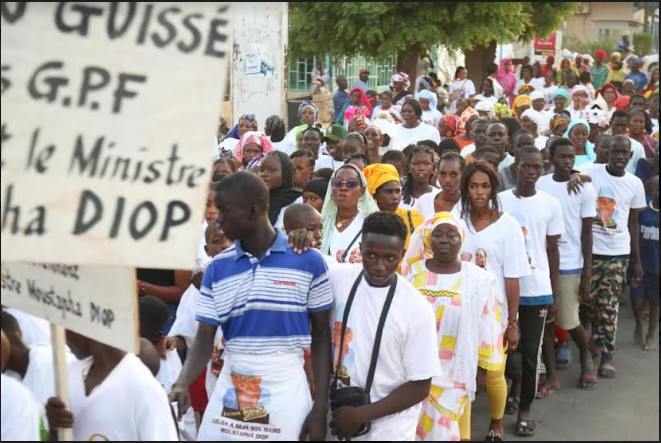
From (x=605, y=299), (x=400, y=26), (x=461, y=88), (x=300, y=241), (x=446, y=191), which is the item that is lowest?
(x=605, y=299)

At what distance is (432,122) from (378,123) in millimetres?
3999

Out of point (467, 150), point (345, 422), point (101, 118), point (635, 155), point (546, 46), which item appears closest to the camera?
point (101, 118)

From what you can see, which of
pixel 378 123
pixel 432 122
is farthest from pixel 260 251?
pixel 432 122

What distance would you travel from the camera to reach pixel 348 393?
4293 millimetres

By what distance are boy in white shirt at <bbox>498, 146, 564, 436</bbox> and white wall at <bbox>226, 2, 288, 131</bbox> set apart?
9.07 m

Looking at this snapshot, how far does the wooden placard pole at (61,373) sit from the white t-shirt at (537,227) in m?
4.15

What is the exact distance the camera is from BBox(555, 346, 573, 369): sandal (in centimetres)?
859

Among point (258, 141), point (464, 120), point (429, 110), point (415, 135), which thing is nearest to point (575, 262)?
point (258, 141)

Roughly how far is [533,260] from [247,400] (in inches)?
135

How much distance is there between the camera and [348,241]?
6094 mm

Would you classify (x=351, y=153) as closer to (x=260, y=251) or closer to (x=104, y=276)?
(x=260, y=251)

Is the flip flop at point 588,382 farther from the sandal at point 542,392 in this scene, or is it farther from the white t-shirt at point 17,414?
the white t-shirt at point 17,414

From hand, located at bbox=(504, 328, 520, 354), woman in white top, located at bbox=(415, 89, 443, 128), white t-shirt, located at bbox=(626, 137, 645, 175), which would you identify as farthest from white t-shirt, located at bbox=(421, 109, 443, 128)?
hand, located at bbox=(504, 328, 520, 354)

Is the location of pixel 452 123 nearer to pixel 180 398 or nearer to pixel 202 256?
pixel 202 256
